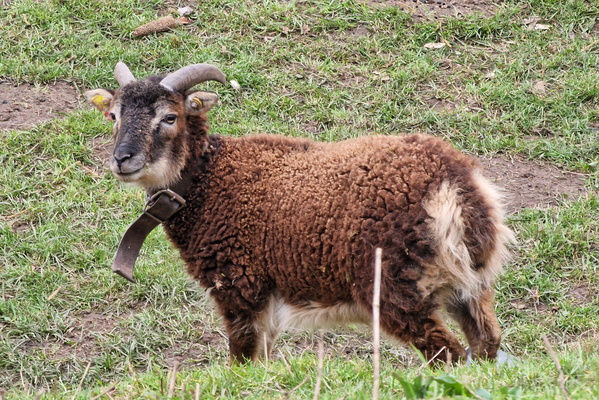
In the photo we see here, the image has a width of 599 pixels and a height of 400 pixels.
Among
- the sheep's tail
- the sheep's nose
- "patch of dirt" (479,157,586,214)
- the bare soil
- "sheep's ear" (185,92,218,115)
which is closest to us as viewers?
the sheep's tail

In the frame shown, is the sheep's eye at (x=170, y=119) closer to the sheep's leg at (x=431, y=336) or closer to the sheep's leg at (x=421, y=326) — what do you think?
the sheep's leg at (x=421, y=326)

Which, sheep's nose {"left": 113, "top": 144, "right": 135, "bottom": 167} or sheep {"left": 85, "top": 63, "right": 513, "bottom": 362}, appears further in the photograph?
sheep's nose {"left": 113, "top": 144, "right": 135, "bottom": 167}

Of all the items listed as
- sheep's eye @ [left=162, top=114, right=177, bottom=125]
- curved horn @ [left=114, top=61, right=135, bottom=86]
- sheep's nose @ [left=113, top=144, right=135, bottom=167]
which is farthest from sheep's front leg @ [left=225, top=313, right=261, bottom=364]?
curved horn @ [left=114, top=61, right=135, bottom=86]

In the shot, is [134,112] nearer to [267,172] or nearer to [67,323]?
[267,172]

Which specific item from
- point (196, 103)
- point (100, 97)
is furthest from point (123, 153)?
point (100, 97)

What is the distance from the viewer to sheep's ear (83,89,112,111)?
659cm

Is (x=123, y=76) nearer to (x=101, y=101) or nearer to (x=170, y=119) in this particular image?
(x=101, y=101)

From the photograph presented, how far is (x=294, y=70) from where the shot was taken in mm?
10250

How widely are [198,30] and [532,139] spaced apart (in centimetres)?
450

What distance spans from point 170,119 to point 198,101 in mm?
263

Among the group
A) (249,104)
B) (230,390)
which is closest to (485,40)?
(249,104)

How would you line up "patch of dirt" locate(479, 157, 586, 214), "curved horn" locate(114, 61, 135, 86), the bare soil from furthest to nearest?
"patch of dirt" locate(479, 157, 586, 214), the bare soil, "curved horn" locate(114, 61, 135, 86)

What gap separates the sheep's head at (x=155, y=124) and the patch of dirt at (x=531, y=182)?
352 cm

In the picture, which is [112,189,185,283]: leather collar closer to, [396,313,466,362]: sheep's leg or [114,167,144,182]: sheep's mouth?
[114,167,144,182]: sheep's mouth
